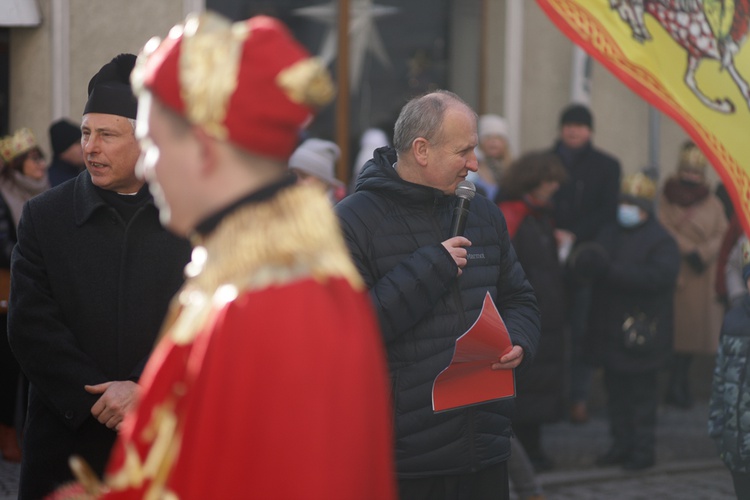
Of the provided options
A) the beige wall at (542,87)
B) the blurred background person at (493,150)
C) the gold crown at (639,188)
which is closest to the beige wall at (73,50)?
the blurred background person at (493,150)

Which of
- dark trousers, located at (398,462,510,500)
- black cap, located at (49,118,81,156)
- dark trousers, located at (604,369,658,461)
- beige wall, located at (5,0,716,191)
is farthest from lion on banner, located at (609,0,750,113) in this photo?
beige wall, located at (5,0,716,191)

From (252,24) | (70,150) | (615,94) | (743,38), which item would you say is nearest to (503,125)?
(615,94)

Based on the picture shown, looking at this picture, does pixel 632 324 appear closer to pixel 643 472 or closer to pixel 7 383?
pixel 643 472

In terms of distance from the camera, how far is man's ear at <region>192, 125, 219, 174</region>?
6.79 feet

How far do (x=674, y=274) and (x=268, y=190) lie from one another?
258 inches

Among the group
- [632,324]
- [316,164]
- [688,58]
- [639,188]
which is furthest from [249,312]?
[639,188]

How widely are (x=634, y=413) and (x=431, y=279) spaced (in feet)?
15.1

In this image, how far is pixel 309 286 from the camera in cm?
205

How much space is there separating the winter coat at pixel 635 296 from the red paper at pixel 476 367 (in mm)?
4082

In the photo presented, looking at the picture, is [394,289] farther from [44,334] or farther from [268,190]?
[268,190]

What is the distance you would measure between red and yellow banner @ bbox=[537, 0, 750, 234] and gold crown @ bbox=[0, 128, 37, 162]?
4.71 metres

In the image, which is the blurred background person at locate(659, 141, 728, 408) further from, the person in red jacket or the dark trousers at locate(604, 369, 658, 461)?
the person in red jacket

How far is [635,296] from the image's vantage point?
27.4 ft

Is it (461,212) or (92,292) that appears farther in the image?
(461,212)
